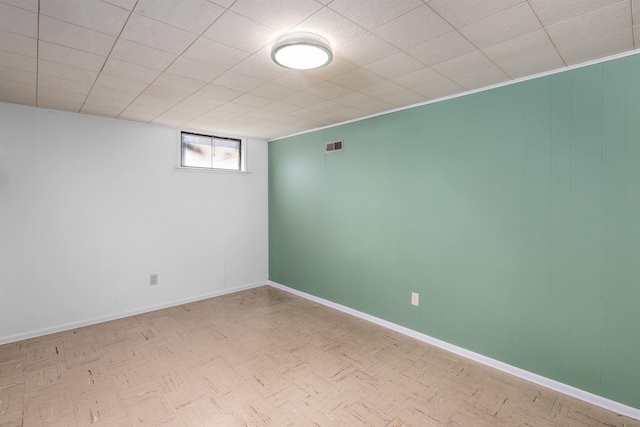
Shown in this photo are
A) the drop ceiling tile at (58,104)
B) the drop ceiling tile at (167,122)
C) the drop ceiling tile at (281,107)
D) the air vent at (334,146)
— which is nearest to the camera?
the drop ceiling tile at (58,104)

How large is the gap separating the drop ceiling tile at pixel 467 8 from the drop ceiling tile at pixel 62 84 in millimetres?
2724

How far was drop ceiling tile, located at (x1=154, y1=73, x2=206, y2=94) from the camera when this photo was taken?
2.44 metres

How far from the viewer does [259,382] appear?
245cm

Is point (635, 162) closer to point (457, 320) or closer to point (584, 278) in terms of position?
point (584, 278)

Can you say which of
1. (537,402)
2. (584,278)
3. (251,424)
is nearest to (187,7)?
(251,424)

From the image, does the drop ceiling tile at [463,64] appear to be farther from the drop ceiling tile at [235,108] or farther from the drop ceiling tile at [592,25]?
the drop ceiling tile at [235,108]

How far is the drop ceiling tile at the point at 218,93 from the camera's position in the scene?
8.80 ft

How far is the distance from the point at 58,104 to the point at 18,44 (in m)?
1.48

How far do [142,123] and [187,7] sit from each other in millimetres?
2838

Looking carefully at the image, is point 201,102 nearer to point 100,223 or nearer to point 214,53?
point 214,53

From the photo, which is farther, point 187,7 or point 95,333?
point 95,333

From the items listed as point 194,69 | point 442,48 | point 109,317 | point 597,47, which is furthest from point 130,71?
point 597,47

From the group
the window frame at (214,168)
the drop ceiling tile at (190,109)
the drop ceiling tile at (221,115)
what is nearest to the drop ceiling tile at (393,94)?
the drop ceiling tile at (221,115)

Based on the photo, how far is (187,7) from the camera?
5.11 ft
